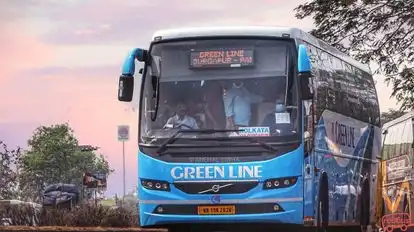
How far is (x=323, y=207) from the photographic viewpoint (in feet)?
49.8

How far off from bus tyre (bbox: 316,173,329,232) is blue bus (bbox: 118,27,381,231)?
1.88 feet

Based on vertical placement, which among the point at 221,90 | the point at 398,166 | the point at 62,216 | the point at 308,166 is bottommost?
the point at 62,216

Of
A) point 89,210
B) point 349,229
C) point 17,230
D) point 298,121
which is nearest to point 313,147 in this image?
point 298,121

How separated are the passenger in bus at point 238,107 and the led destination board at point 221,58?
0.52 meters

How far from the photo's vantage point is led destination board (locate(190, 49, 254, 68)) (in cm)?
1376

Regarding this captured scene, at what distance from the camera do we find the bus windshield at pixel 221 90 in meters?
13.5

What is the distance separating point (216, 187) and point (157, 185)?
1.00m

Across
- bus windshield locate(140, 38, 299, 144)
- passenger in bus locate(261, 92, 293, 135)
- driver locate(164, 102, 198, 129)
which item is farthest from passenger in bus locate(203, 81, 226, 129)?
passenger in bus locate(261, 92, 293, 135)

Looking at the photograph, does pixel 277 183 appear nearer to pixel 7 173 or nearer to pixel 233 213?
pixel 233 213

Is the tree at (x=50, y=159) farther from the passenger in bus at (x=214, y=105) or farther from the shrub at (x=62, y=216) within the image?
the passenger in bus at (x=214, y=105)

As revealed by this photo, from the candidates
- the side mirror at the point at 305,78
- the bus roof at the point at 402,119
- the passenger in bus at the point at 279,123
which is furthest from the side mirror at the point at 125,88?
the bus roof at the point at 402,119

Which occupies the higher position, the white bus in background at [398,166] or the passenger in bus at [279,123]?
the passenger in bus at [279,123]

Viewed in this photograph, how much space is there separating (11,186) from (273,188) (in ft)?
90.3

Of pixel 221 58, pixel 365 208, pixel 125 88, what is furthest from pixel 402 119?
pixel 125 88
